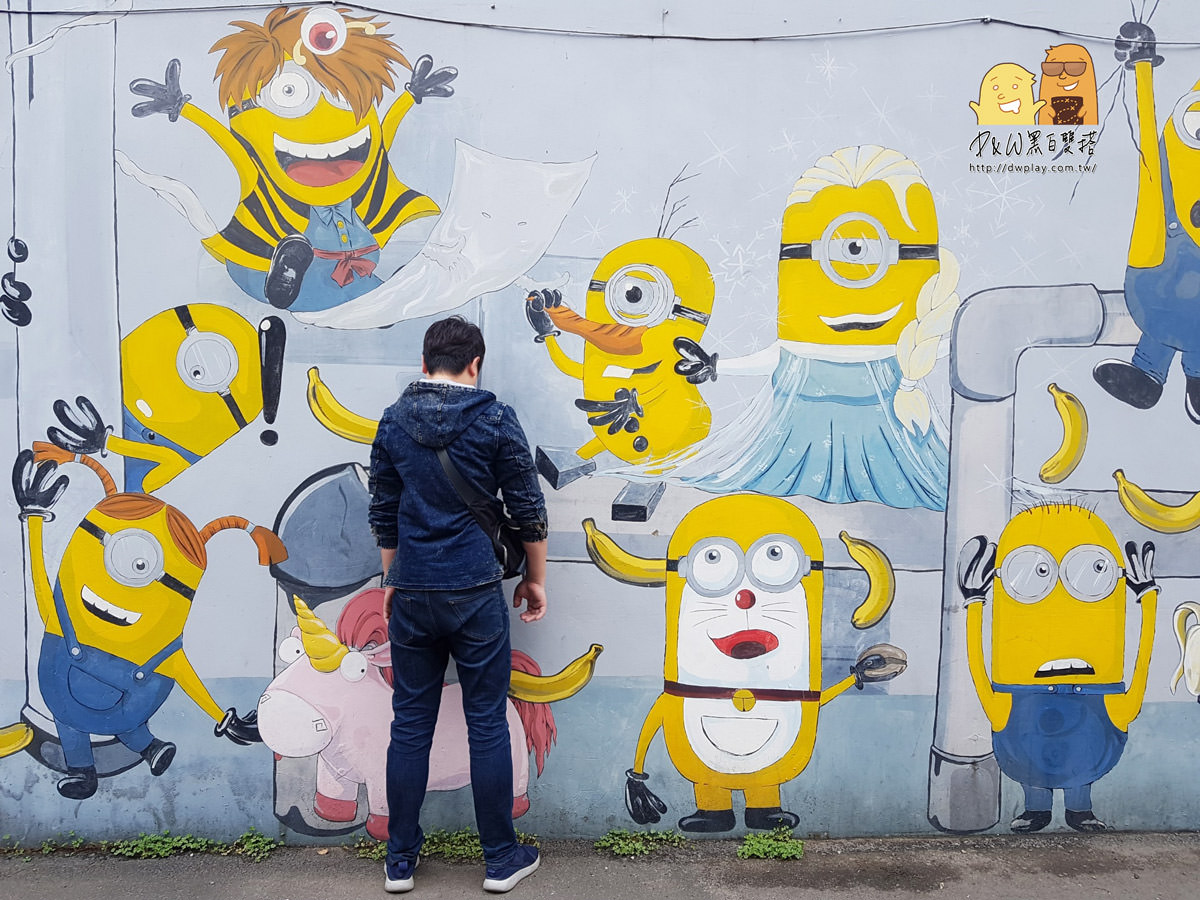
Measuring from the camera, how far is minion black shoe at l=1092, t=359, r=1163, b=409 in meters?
3.27

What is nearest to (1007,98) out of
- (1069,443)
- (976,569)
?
(1069,443)

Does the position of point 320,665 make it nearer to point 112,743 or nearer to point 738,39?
point 112,743

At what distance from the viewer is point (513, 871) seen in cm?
295

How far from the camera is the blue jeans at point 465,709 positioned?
282cm

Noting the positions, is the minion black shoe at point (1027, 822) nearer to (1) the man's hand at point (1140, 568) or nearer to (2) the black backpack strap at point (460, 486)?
(1) the man's hand at point (1140, 568)

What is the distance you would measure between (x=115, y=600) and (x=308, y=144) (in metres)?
1.98

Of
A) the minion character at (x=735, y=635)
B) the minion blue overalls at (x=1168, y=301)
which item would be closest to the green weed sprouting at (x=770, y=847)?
the minion character at (x=735, y=635)

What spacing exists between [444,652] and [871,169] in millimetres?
2533

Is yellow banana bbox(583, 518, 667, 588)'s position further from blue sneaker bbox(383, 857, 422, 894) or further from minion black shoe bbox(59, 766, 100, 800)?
minion black shoe bbox(59, 766, 100, 800)

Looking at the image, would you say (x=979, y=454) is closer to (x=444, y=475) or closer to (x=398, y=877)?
(x=444, y=475)

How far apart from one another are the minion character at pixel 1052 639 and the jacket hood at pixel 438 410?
2.11m

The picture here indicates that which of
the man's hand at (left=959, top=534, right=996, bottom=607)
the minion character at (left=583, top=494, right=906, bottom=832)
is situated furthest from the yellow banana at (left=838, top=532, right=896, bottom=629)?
the man's hand at (left=959, top=534, right=996, bottom=607)

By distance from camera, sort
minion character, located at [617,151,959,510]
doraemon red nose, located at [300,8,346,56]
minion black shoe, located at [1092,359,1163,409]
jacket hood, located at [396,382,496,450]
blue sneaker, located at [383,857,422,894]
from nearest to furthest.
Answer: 1. jacket hood, located at [396,382,496,450]
2. blue sneaker, located at [383,857,422,894]
3. doraemon red nose, located at [300,8,346,56]
4. minion character, located at [617,151,959,510]
5. minion black shoe, located at [1092,359,1163,409]

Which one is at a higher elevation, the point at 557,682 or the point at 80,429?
the point at 80,429
